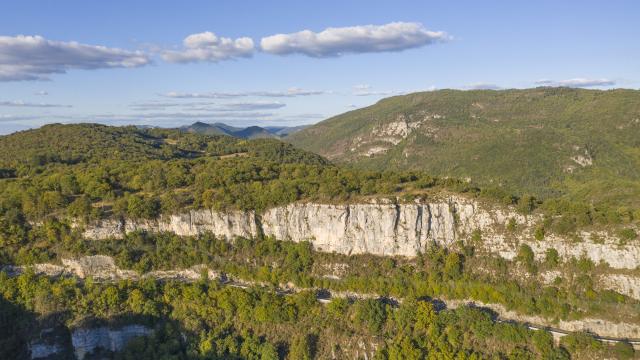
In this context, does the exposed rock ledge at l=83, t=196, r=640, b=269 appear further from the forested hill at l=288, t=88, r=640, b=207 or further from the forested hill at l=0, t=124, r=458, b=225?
the forested hill at l=288, t=88, r=640, b=207

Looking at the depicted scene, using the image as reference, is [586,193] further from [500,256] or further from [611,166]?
[500,256]

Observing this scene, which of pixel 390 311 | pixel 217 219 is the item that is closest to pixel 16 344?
pixel 217 219

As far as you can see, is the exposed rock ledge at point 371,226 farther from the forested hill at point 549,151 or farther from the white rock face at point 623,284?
the forested hill at point 549,151

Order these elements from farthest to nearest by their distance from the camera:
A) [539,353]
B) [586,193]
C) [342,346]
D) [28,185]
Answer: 1. [586,193]
2. [28,185]
3. [342,346]
4. [539,353]

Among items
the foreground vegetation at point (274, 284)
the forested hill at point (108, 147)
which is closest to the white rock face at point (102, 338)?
the foreground vegetation at point (274, 284)

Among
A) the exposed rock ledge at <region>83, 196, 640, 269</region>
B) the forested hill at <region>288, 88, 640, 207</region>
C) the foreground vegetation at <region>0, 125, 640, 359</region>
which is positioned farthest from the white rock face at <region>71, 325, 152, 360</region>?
the forested hill at <region>288, 88, 640, 207</region>

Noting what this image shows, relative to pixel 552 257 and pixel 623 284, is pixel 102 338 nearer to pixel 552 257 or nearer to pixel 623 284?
pixel 552 257
